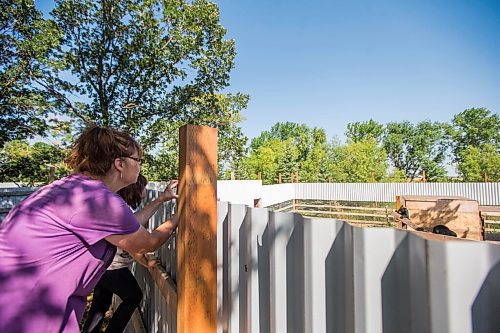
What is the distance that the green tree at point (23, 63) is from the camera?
26.5 ft

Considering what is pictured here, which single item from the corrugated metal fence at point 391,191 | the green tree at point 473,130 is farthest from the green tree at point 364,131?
the corrugated metal fence at point 391,191

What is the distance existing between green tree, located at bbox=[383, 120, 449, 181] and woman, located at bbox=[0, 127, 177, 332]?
2036 inches

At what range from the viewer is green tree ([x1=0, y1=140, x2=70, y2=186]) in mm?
8438

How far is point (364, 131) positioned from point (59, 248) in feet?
195

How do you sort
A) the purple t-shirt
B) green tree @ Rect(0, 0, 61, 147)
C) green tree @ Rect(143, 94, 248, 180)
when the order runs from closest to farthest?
the purple t-shirt, green tree @ Rect(0, 0, 61, 147), green tree @ Rect(143, 94, 248, 180)

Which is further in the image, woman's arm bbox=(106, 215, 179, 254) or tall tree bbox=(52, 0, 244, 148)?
tall tree bbox=(52, 0, 244, 148)

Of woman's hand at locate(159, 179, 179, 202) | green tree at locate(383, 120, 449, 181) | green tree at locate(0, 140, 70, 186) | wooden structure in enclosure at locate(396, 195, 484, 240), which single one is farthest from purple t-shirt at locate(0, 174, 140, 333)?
green tree at locate(383, 120, 449, 181)

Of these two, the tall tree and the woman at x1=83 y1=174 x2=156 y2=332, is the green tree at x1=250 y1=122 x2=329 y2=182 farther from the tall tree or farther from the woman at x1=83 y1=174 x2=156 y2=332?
the woman at x1=83 y1=174 x2=156 y2=332

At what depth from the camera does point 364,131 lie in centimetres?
5519

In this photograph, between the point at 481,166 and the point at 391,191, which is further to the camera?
the point at 481,166

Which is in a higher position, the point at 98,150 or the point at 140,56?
the point at 140,56

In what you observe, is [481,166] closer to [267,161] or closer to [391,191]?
[391,191]

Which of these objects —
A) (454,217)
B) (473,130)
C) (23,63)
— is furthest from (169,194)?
(473,130)

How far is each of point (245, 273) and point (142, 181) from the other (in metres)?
2.00
